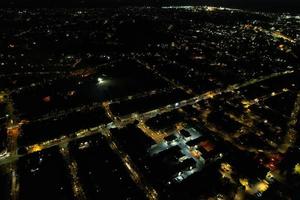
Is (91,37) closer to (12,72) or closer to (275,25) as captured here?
(12,72)

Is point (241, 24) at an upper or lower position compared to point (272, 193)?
lower

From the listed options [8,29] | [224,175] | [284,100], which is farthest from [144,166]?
[8,29]

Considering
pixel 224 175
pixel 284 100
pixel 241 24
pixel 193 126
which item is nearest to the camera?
pixel 224 175

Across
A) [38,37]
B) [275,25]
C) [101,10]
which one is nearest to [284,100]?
[38,37]

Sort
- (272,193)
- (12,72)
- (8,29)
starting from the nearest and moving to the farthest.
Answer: (272,193), (12,72), (8,29)

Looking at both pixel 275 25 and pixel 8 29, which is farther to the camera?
pixel 275 25

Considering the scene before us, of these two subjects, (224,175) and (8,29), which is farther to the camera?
(8,29)

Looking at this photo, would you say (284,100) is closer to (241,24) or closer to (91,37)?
(91,37)

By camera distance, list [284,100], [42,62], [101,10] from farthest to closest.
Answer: [101,10], [42,62], [284,100]

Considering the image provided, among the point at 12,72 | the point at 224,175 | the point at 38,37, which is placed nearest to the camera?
the point at 224,175
